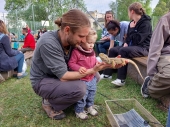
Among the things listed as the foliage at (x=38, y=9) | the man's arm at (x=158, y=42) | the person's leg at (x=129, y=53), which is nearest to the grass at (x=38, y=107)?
the person's leg at (x=129, y=53)

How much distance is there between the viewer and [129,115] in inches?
81.1

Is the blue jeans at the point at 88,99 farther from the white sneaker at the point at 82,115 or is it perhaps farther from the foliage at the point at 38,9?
the foliage at the point at 38,9

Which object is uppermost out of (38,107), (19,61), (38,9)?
(38,9)

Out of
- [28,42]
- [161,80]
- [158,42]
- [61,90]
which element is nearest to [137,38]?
[158,42]

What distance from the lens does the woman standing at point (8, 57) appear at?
3459 mm

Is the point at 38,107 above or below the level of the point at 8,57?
below

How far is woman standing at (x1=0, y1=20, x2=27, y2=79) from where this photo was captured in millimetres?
3459

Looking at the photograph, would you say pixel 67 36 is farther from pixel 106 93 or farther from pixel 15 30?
pixel 15 30

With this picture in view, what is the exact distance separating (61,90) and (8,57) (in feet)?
7.34

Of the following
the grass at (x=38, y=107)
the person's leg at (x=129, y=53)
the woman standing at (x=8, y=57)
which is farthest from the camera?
the woman standing at (x=8, y=57)

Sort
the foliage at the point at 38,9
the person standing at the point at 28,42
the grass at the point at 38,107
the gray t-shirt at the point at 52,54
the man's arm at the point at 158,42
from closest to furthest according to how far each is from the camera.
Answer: the gray t-shirt at the point at 52,54 < the grass at the point at 38,107 < the man's arm at the point at 158,42 < the person standing at the point at 28,42 < the foliage at the point at 38,9

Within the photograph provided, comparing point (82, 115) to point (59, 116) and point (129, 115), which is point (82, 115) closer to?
point (59, 116)

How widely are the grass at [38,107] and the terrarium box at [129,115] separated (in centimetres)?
14

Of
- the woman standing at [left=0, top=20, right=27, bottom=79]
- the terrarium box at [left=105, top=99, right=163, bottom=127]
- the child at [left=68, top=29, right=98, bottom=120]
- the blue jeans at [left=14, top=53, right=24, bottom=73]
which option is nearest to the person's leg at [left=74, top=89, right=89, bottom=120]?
the child at [left=68, top=29, right=98, bottom=120]
